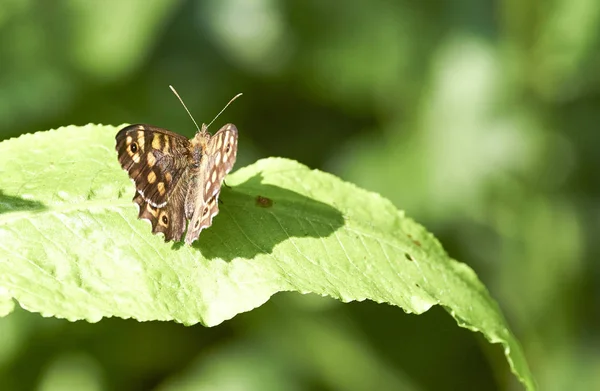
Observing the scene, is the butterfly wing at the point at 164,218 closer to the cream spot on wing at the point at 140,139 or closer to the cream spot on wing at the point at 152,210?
the cream spot on wing at the point at 152,210

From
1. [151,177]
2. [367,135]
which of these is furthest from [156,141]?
[367,135]

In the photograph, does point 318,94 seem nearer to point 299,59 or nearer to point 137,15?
point 299,59

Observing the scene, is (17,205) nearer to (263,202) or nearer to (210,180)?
(210,180)

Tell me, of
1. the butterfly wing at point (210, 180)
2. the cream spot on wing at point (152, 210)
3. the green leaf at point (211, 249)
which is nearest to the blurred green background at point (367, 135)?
the green leaf at point (211, 249)

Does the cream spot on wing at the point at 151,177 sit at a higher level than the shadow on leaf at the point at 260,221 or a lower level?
lower

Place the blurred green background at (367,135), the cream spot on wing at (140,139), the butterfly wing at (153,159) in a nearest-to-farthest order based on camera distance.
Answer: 1. the butterfly wing at (153,159)
2. the cream spot on wing at (140,139)
3. the blurred green background at (367,135)

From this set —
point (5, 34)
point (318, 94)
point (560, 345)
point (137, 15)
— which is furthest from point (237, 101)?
point (560, 345)
